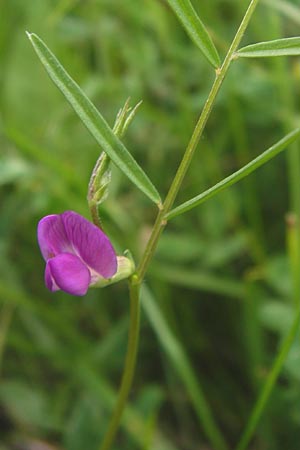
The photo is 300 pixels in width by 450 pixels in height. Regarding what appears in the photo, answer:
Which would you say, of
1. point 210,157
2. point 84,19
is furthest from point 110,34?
point 210,157

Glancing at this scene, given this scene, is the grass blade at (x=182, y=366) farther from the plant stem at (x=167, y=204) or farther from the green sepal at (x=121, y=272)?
the green sepal at (x=121, y=272)

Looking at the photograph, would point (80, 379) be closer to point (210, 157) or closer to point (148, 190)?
point (210, 157)

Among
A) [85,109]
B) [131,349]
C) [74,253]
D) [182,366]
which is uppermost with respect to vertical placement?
[85,109]

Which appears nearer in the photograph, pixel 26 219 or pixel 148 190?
pixel 148 190

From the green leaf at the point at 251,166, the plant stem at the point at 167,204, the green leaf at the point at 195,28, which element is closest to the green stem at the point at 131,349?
the plant stem at the point at 167,204

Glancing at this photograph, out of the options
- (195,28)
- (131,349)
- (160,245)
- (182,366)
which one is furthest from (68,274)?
(160,245)

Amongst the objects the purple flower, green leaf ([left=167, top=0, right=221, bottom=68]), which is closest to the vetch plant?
the purple flower

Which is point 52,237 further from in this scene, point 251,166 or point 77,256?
point 251,166
